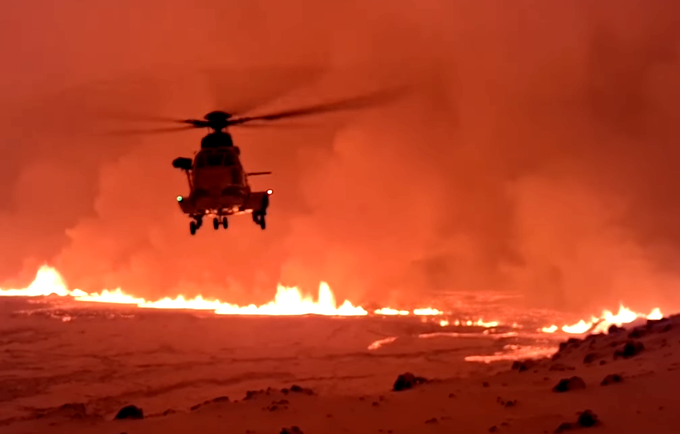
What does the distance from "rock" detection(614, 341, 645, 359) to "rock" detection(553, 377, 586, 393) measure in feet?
6.17

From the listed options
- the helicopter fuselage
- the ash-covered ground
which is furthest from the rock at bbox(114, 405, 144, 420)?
the helicopter fuselage

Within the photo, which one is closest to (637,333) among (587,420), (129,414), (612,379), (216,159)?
(612,379)

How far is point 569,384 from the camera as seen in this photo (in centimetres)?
920

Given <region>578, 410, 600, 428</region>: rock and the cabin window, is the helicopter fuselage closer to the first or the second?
the cabin window

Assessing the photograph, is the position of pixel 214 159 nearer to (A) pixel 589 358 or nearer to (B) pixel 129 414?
(B) pixel 129 414

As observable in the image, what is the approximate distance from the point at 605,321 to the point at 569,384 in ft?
68.1

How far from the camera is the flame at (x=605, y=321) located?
85.0ft

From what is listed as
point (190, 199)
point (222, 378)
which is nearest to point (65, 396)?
point (222, 378)

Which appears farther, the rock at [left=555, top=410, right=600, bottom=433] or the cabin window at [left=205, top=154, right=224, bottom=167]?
the cabin window at [left=205, top=154, right=224, bottom=167]

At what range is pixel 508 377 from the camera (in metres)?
11.0

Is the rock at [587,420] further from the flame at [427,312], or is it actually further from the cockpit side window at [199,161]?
the flame at [427,312]

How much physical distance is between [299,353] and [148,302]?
1184 inches

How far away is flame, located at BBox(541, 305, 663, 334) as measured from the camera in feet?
85.0

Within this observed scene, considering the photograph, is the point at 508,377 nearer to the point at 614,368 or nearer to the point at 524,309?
the point at 614,368
